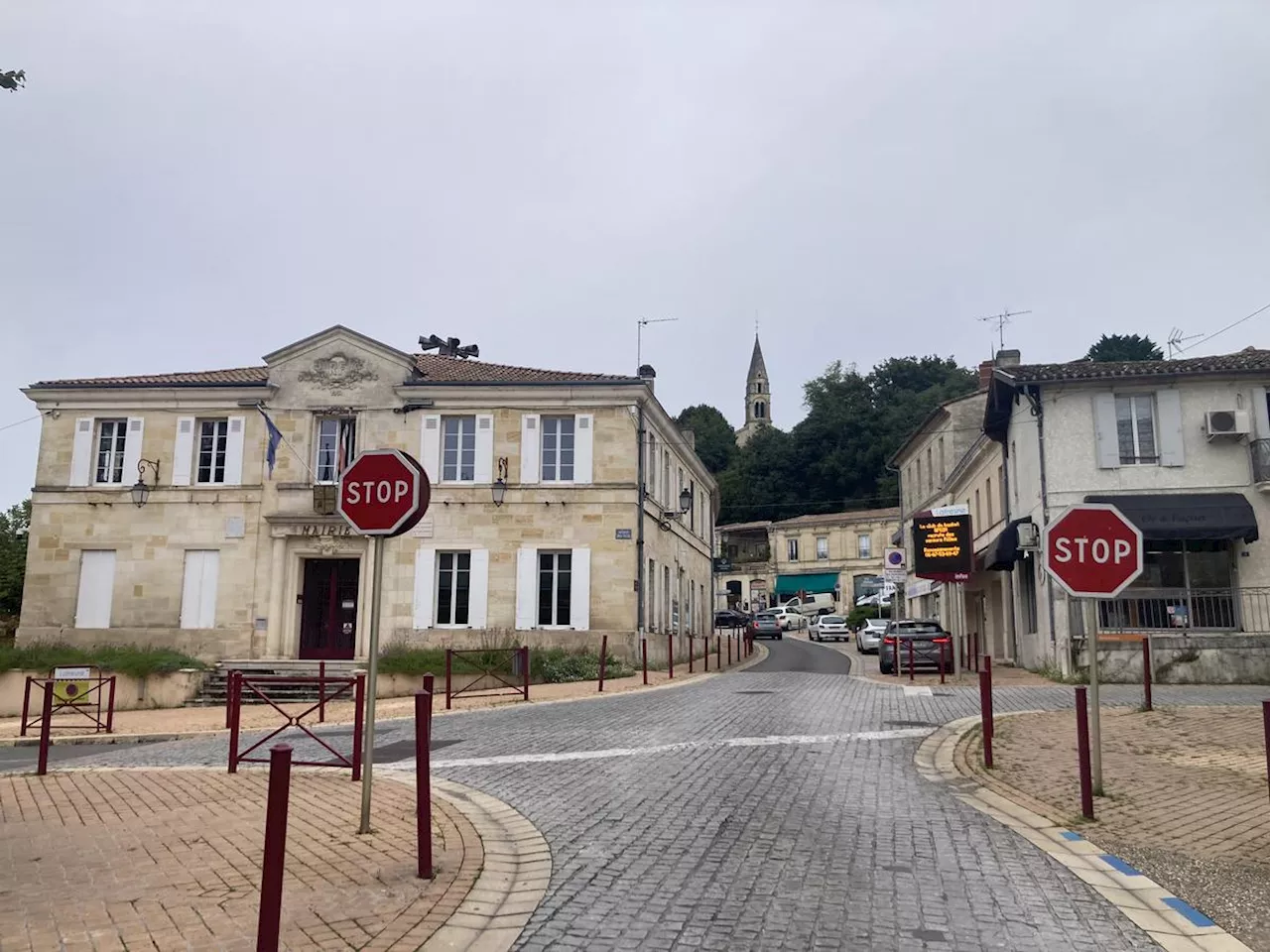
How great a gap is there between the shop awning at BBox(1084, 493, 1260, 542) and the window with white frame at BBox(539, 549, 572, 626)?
38.0ft

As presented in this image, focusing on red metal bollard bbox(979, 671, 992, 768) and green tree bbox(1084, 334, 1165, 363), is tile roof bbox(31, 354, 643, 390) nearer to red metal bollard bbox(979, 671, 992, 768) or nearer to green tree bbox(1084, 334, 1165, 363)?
red metal bollard bbox(979, 671, 992, 768)

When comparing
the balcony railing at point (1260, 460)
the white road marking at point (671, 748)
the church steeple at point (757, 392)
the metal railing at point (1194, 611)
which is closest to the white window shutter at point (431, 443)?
the white road marking at point (671, 748)

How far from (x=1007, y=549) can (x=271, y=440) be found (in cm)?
1756

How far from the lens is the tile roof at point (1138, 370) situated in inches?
821

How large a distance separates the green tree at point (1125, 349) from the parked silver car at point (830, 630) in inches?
796

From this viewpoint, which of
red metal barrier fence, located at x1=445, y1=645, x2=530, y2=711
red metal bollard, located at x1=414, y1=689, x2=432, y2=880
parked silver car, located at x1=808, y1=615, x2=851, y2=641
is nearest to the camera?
red metal bollard, located at x1=414, y1=689, x2=432, y2=880

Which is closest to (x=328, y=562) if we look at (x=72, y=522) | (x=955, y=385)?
(x=72, y=522)

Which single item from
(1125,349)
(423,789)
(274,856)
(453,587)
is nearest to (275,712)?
(453,587)

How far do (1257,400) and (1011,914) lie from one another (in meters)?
19.7

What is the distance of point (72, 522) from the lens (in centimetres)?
2536

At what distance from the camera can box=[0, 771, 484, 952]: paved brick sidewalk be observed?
480cm

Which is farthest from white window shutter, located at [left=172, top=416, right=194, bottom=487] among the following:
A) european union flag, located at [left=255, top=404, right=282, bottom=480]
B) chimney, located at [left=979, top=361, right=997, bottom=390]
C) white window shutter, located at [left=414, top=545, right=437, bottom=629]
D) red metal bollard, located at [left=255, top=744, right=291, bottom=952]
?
chimney, located at [left=979, top=361, right=997, bottom=390]

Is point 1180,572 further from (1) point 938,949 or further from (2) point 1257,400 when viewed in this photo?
(1) point 938,949

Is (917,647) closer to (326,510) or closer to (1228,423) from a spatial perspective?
(1228,423)
